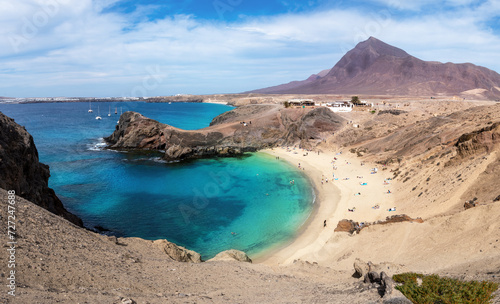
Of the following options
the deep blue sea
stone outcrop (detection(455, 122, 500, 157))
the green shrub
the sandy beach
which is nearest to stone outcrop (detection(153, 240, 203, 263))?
the deep blue sea

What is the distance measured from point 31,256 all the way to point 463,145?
1275 inches

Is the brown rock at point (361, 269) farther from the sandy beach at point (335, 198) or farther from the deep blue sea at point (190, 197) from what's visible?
the deep blue sea at point (190, 197)

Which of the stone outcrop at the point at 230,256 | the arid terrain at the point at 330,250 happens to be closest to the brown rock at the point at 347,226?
the arid terrain at the point at 330,250

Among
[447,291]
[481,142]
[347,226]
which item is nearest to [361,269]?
[447,291]

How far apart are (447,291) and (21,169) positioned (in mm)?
22993

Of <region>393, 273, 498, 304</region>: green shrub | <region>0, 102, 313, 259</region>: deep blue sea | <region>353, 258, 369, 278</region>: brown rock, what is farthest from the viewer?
<region>0, 102, 313, 259</region>: deep blue sea

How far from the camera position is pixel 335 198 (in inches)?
1214

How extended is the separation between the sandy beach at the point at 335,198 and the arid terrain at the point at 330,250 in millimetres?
137

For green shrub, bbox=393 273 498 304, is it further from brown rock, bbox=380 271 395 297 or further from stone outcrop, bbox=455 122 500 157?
stone outcrop, bbox=455 122 500 157

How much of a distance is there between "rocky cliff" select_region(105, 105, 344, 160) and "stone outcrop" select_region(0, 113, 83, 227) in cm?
3255

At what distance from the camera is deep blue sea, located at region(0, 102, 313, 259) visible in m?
25.0

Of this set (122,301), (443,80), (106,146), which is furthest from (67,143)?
(443,80)

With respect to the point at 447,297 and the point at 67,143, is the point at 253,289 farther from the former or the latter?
the point at 67,143

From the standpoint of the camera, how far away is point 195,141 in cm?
5709
